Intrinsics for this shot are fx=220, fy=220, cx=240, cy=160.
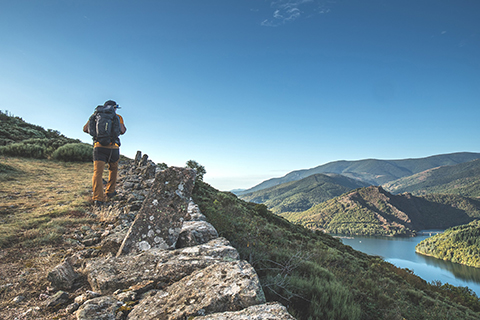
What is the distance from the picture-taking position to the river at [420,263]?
88.1m

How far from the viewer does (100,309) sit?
2277 mm

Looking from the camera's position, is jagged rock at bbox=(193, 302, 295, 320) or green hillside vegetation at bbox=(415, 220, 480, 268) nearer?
jagged rock at bbox=(193, 302, 295, 320)

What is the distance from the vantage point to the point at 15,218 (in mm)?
5270

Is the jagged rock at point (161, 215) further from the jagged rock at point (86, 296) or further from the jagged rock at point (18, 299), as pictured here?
the jagged rock at point (18, 299)

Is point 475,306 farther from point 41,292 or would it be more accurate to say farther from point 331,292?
point 41,292

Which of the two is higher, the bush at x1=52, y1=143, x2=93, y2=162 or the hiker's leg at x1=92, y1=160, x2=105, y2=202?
the bush at x1=52, y1=143, x2=93, y2=162

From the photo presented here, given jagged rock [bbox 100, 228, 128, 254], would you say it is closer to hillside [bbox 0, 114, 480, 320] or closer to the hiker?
hillside [bbox 0, 114, 480, 320]

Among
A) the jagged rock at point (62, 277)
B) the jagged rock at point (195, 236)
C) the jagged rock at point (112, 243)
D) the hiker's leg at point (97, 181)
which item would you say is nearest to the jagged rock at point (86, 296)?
the jagged rock at point (62, 277)

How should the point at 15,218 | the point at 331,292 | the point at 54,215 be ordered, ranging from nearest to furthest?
1. the point at 331,292
2. the point at 15,218
3. the point at 54,215

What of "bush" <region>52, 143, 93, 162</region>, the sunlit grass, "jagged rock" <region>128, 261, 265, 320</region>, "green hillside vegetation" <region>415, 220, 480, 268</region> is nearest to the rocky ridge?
"jagged rock" <region>128, 261, 265, 320</region>

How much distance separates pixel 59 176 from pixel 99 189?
6.07m

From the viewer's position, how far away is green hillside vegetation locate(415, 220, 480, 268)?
401 ft

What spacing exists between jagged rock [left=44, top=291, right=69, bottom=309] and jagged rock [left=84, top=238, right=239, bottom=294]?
0.28m

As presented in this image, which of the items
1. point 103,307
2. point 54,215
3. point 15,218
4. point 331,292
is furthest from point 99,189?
point 331,292
